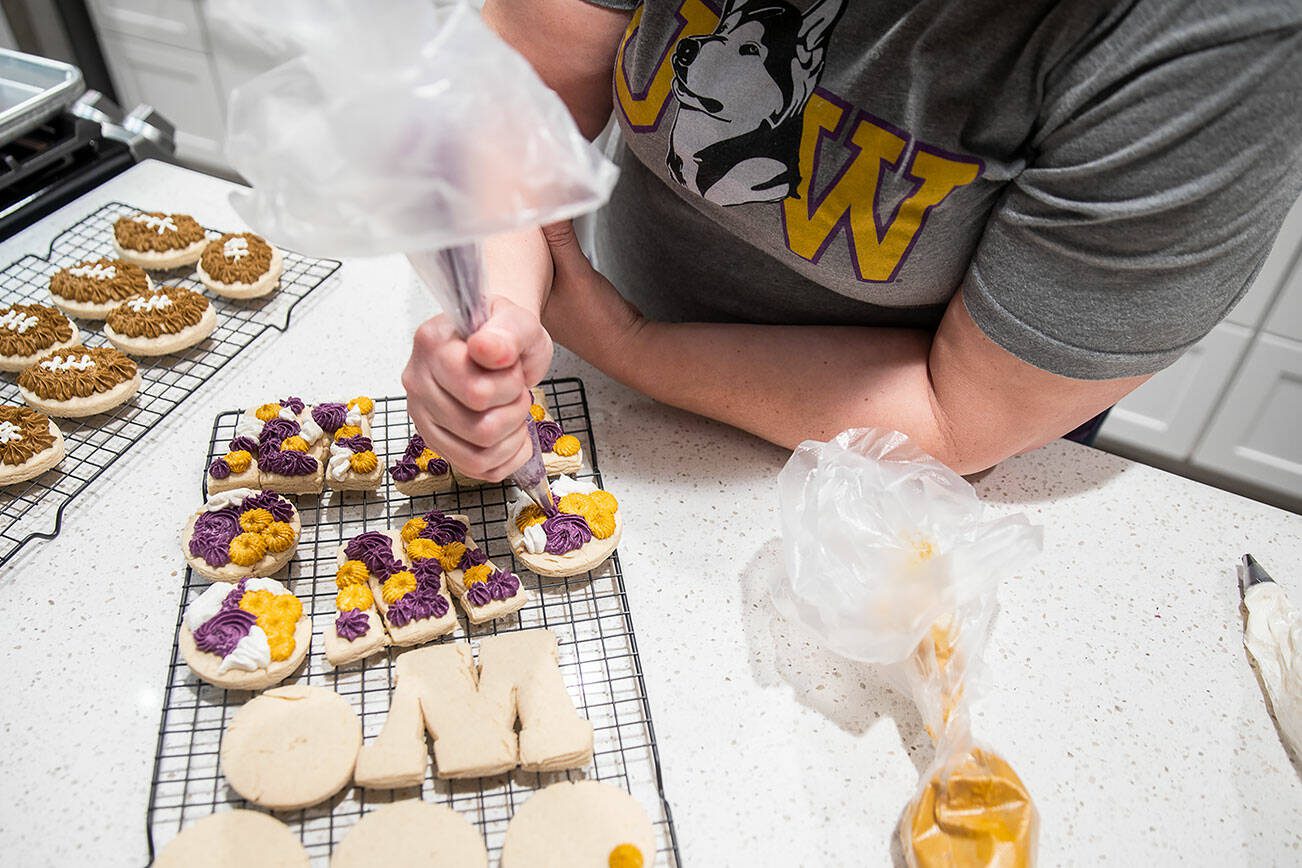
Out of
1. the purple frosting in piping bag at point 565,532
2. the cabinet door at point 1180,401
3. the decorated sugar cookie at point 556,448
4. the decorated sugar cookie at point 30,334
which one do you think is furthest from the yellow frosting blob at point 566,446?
the cabinet door at point 1180,401

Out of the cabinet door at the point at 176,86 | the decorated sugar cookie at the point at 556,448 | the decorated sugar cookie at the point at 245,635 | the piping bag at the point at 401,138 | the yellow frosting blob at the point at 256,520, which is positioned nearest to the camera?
the piping bag at the point at 401,138

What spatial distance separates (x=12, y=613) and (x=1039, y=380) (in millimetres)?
1007

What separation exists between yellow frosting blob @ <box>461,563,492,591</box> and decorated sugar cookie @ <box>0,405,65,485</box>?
1.70 ft

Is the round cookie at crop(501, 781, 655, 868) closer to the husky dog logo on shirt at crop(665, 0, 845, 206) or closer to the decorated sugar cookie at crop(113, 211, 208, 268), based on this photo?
the husky dog logo on shirt at crop(665, 0, 845, 206)

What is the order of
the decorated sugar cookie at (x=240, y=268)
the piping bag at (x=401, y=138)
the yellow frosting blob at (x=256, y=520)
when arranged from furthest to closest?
the decorated sugar cookie at (x=240, y=268) < the yellow frosting blob at (x=256, y=520) < the piping bag at (x=401, y=138)

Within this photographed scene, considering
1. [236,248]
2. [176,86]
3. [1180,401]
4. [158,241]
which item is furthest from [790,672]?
[176,86]

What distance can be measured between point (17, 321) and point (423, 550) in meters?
0.69

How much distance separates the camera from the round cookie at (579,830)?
683 mm

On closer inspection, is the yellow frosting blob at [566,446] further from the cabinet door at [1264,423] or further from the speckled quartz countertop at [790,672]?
the cabinet door at [1264,423]

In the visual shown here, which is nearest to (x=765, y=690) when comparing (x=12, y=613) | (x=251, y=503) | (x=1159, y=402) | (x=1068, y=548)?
(x=1068, y=548)

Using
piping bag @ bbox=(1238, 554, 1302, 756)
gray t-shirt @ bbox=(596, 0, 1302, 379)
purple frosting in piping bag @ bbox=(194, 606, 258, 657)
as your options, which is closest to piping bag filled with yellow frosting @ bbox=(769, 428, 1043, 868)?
gray t-shirt @ bbox=(596, 0, 1302, 379)

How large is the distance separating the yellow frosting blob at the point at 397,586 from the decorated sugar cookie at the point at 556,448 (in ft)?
0.64

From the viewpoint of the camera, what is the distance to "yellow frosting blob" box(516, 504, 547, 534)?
0.89 metres

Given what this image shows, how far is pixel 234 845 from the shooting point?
2.23 feet
